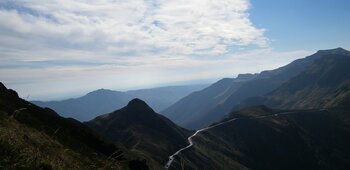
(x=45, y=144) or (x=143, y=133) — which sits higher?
(x=45, y=144)

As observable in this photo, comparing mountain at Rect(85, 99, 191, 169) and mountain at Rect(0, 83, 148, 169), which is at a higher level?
mountain at Rect(0, 83, 148, 169)

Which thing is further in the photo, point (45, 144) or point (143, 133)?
point (143, 133)

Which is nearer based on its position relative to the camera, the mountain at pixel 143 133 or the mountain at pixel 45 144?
the mountain at pixel 45 144

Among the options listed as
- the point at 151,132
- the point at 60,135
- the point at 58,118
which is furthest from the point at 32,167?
the point at 151,132

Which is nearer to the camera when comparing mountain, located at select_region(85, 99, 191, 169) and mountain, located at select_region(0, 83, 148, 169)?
mountain, located at select_region(0, 83, 148, 169)

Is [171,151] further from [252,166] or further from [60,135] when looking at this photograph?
[60,135]
